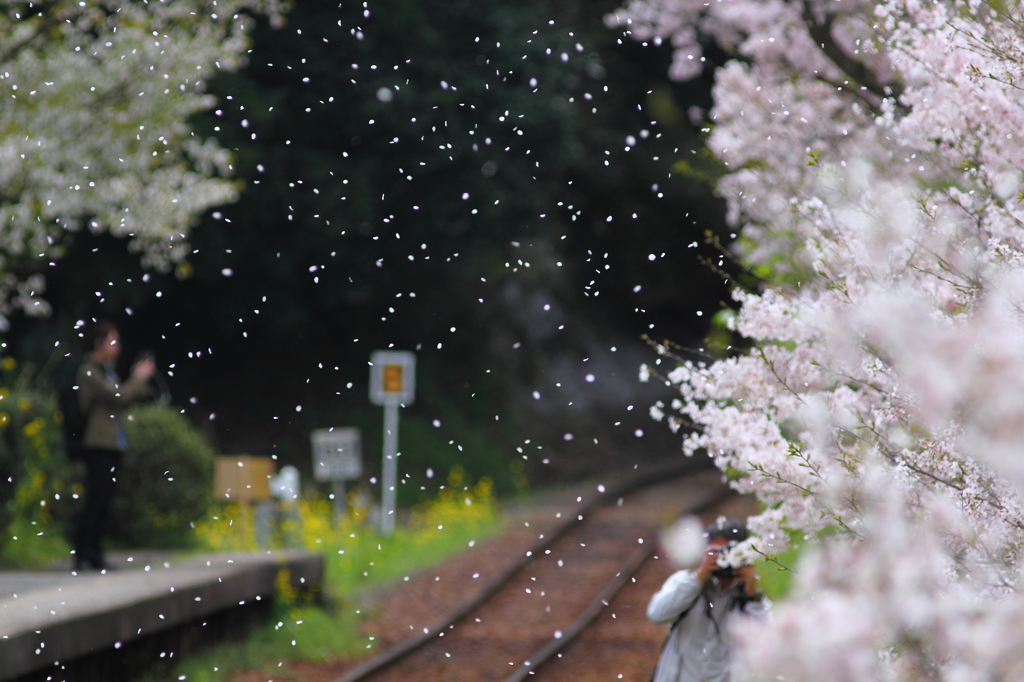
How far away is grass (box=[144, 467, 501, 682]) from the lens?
24.0 ft

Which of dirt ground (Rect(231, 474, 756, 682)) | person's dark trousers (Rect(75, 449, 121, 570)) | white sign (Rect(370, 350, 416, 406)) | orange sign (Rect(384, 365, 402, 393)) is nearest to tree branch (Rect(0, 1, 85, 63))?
person's dark trousers (Rect(75, 449, 121, 570))

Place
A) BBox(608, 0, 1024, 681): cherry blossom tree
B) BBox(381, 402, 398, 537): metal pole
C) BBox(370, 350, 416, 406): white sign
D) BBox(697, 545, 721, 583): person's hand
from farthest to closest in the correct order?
BBox(370, 350, 416, 406): white sign → BBox(381, 402, 398, 537): metal pole → BBox(697, 545, 721, 583): person's hand → BBox(608, 0, 1024, 681): cherry blossom tree

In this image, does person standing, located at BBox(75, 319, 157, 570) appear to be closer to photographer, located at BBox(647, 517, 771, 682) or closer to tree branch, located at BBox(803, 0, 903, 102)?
photographer, located at BBox(647, 517, 771, 682)

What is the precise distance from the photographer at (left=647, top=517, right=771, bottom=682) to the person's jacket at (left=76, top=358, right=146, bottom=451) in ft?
13.2

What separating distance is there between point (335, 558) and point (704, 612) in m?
7.48

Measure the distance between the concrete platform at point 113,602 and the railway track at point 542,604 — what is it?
947 millimetres

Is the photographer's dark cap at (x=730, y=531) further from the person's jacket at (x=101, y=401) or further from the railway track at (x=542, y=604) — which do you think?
the person's jacket at (x=101, y=401)

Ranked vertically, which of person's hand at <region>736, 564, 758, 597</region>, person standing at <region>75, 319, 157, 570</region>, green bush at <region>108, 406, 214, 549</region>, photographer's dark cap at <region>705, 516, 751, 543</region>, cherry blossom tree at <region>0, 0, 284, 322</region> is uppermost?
cherry blossom tree at <region>0, 0, 284, 322</region>

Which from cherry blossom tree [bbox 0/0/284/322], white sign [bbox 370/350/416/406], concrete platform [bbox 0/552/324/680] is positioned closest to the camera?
concrete platform [bbox 0/552/324/680]

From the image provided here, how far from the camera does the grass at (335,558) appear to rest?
732 centimetres

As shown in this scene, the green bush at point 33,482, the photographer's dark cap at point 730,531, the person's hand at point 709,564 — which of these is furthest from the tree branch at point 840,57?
the green bush at point 33,482

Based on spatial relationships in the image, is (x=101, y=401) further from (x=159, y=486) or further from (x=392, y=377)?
(x=392, y=377)

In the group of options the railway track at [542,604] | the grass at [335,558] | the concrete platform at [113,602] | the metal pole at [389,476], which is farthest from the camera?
the metal pole at [389,476]

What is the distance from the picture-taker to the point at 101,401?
688cm
